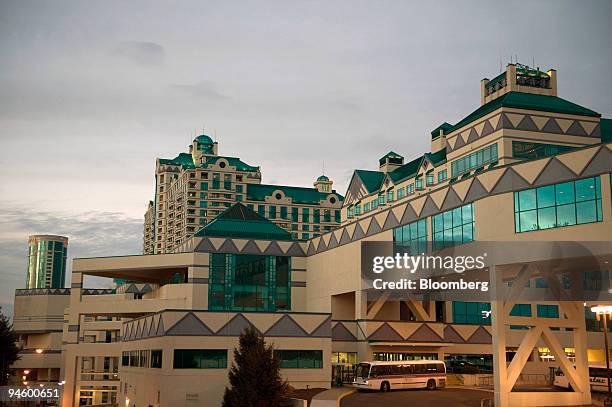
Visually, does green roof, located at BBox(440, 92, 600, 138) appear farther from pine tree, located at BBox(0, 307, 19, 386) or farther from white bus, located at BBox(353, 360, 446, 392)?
pine tree, located at BBox(0, 307, 19, 386)

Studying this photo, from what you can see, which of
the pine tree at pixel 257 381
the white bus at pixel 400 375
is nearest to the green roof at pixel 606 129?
the white bus at pixel 400 375

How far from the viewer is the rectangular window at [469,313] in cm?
6830

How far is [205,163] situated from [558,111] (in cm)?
10088

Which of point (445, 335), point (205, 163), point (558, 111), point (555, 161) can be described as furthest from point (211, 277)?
point (205, 163)

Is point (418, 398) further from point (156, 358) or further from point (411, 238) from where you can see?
point (156, 358)

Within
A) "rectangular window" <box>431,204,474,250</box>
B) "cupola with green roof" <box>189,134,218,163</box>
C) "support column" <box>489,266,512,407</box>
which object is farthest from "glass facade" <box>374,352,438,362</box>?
"cupola with green roof" <box>189,134,218,163</box>

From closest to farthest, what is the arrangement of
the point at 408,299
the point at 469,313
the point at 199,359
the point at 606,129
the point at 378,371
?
the point at 199,359, the point at 378,371, the point at 408,299, the point at 469,313, the point at 606,129

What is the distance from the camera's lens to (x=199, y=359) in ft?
160

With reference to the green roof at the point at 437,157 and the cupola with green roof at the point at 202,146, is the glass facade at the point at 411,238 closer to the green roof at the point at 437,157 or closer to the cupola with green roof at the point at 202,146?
the green roof at the point at 437,157

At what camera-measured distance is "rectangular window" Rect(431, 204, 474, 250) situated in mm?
45844

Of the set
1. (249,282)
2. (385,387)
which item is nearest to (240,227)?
(249,282)

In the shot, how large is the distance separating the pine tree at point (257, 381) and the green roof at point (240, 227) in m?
32.9

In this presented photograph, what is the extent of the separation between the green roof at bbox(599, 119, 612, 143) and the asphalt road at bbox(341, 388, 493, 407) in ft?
116

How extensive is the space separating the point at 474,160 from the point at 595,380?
25.3 metres
